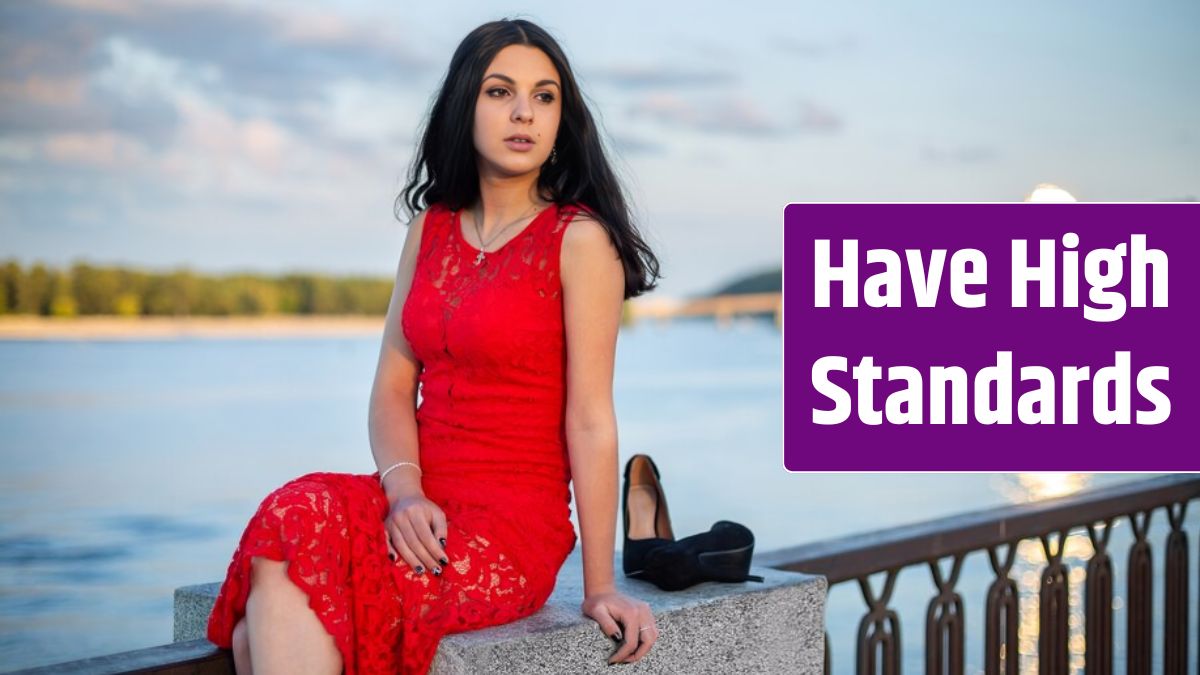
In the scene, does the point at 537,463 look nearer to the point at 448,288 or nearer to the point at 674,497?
the point at 448,288

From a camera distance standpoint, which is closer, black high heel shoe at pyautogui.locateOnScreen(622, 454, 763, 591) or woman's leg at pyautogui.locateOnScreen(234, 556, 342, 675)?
woman's leg at pyautogui.locateOnScreen(234, 556, 342, 675)

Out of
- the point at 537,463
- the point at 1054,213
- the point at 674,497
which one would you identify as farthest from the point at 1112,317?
the point at 674,497

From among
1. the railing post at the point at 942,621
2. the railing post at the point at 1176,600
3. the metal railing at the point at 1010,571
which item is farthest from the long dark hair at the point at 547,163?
the railing post at the point at 1176,600

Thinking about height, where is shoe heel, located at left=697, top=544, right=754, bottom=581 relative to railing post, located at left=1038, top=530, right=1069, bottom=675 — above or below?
above

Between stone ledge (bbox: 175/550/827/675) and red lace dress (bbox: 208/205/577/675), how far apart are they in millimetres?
56

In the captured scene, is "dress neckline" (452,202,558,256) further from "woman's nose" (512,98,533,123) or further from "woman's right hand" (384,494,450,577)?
"woman's right hand" (384,494,450,577)

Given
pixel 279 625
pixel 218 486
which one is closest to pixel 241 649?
pixel 279 625

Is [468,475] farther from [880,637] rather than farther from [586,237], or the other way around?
[880,637]

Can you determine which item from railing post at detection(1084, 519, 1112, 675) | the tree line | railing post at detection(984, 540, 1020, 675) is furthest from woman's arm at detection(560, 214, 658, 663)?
the tree line

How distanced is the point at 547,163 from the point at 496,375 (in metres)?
0.37

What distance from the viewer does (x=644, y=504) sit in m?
2.35

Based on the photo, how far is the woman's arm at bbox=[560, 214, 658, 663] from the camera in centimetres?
193

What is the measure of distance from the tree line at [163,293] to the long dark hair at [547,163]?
31216 mm

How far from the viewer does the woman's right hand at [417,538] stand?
180 centimetres
